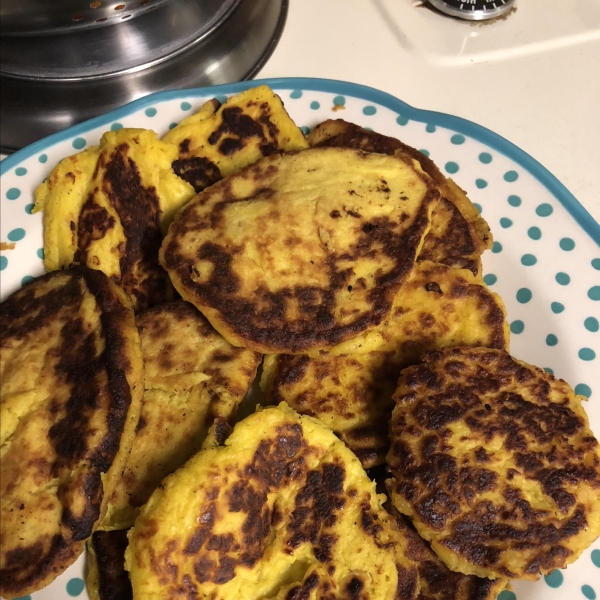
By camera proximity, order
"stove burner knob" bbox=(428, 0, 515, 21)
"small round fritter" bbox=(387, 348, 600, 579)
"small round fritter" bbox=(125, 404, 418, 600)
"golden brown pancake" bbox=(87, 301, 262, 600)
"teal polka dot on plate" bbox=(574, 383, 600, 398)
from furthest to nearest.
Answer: "stove burner knob" bbox=(428, 0, 515, 21) → "teal polka dot on plate" bbox=(574, 383, 600, 398) → "golden brown pancake" bbox=(87, 301, 262, 600) → "small round fritter" bbox=(387, 348, 600, 579) → "small round fritter" bbox=(125, 404, 418, 600)

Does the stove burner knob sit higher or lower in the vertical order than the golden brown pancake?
higher

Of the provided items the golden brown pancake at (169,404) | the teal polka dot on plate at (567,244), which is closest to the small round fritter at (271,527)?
the golden brown pancake at (169,404)

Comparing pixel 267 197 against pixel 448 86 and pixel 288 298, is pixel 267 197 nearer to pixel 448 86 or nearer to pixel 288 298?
pixel 288 298

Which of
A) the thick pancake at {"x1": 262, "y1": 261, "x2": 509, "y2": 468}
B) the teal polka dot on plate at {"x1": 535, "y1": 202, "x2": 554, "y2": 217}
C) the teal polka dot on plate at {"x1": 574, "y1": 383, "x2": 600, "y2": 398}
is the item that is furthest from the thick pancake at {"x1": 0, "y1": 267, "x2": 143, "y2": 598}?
the teal polka dot on plate at {"x1": 535, "y1": 202, "x2": 554, "y2": 217}

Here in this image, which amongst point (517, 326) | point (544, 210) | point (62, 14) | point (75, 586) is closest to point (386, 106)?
point (544, 210)

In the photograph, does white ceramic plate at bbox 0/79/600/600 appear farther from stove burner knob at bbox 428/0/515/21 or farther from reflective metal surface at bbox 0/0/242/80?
stove burner knob at bbox 428/0/515/21

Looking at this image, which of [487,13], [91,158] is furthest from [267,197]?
[487,13]
